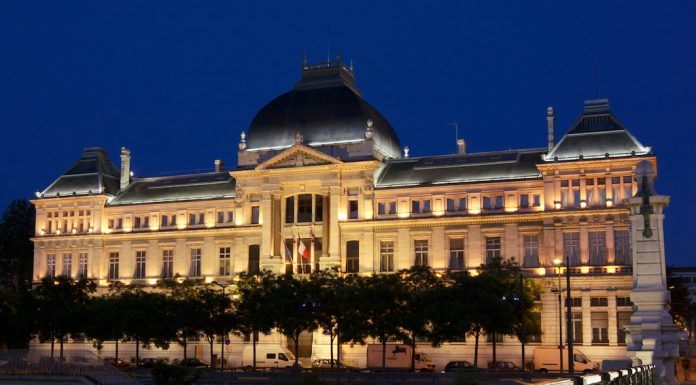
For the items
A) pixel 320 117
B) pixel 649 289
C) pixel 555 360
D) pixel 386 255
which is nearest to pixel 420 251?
pixel 386 255

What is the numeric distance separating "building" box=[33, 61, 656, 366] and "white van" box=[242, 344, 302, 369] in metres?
3.31

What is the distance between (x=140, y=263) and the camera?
118m

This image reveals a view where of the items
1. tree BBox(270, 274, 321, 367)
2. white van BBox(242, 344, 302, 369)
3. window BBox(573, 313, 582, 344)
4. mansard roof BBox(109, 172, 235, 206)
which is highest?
mansard roof BBox(109, 172, 235, 206)

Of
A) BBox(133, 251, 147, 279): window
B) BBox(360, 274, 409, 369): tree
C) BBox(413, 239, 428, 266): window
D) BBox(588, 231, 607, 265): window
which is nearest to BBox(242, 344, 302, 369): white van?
BBox(360, 274, 409, 369): tree

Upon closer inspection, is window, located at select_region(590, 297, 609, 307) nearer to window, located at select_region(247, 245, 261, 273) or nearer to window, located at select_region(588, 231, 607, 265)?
window, located at select_region(588, 231, 607, 265)

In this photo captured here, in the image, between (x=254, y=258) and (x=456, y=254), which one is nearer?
(x=456, y=254)

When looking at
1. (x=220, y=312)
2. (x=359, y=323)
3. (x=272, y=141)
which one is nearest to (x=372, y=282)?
(x=359, y=323)

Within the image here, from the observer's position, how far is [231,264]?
113 meters

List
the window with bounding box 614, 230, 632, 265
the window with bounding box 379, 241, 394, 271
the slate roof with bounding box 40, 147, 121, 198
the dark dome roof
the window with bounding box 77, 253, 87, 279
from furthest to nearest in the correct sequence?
the slate roof with bounding box 40, 147, 121, 198, the window with bounding box 77, 253, 87, 279, the dark dome roof, the window with bounding box 379, 241, 394, 271, the window with bounding box 614, 230, 632, 265

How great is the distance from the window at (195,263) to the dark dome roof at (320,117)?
14.5 meters

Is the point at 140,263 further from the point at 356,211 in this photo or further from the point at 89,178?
the point at 356,211

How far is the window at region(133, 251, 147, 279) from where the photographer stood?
11744cm

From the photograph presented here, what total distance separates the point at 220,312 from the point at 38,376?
2460 centimetres

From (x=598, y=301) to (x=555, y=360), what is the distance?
33.6ft
